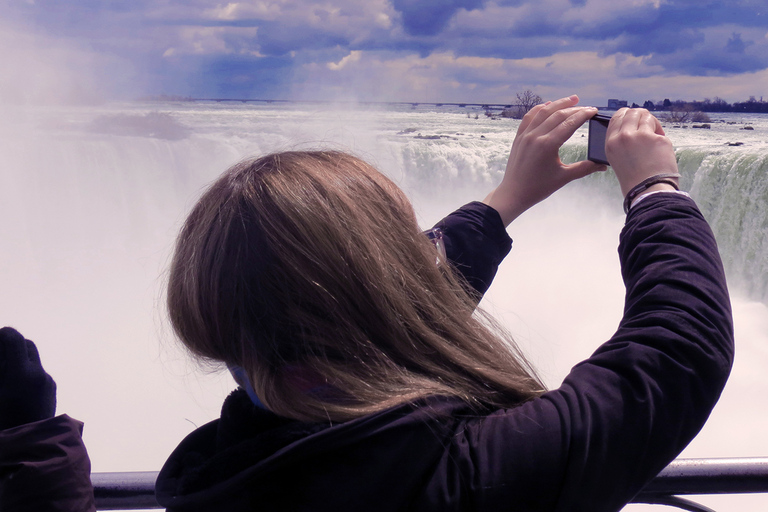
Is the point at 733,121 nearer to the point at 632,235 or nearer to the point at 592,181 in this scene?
the point at 592,181

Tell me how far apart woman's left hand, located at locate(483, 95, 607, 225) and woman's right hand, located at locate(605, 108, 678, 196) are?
76mm

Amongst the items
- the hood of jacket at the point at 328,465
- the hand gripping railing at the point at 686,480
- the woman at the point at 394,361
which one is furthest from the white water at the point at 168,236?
the hood of jacket at the point at 328,465

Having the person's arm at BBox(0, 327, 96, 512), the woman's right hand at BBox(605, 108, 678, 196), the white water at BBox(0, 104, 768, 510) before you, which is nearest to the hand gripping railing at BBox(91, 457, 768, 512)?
the person's arm at BBox(0, 327, 96, 512)

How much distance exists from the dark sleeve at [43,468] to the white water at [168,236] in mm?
6710

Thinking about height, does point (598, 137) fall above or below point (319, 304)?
above

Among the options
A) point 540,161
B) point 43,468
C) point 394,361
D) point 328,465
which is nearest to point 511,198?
point 540,161

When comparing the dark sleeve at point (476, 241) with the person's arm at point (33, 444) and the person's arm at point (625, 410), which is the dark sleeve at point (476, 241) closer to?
the person's arm at point (625, 410)

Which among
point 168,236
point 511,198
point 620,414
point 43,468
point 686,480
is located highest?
point 511,198

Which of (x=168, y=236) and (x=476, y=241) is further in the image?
(x=168, y=236)

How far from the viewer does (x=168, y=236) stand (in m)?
8.84

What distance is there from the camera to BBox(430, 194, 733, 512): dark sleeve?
418 mm

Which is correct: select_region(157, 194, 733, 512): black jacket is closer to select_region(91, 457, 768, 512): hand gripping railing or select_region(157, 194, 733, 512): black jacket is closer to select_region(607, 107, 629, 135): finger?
select_region(607, 107, 629, 135): finger

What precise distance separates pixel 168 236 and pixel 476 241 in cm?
878

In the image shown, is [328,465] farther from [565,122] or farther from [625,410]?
[565,122]
